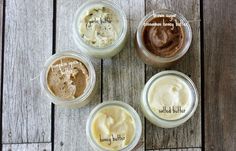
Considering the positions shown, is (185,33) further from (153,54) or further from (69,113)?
(69,113)

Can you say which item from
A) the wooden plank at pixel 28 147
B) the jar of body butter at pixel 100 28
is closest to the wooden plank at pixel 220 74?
the jar of body butter at pixel 100 28

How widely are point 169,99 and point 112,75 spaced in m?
0.15

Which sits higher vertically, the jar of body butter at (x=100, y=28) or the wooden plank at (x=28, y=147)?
the jar of body butter at (x=100, y=28)

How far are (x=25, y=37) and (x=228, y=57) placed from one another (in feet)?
1.63

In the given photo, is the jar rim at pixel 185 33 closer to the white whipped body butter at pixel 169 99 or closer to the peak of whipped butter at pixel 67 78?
the white whipped body butter at pixel 169 99

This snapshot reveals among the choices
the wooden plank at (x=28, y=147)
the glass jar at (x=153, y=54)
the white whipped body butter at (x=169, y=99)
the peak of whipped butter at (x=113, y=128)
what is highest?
the glass jar at (x=153, y=54)

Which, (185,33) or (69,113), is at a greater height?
(185,33)

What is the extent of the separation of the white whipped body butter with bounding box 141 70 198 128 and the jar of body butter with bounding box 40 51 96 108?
0.13m

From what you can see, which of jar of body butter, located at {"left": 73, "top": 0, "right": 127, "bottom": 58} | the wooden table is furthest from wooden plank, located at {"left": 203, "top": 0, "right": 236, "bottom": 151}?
jar of body butter, located at {"left": 73, "top": 0, "right": 127, "bottom": 58}

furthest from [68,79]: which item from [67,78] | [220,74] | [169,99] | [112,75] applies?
[220,74]

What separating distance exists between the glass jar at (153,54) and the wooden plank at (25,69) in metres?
0.22

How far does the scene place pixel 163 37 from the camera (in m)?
1.02

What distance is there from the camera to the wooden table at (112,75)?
1.07m

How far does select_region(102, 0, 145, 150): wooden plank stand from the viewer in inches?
42.7
